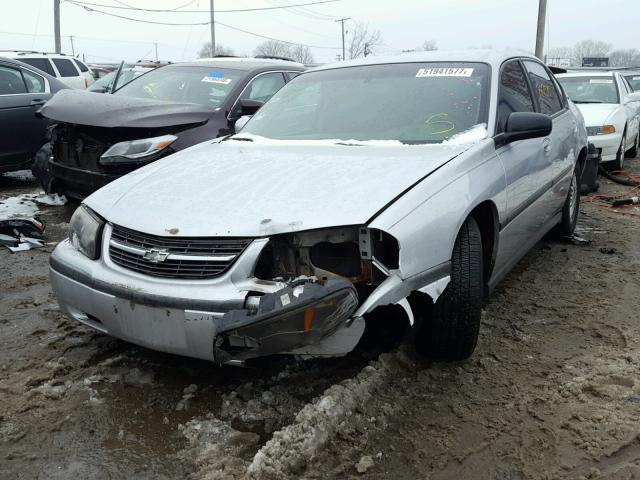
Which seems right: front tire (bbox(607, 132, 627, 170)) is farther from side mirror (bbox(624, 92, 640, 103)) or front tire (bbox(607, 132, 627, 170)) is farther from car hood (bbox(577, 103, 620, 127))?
side mirror (bbox(624, 92, 640, 103))

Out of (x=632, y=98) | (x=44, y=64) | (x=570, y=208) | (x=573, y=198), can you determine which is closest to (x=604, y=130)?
(x=632, y=98)

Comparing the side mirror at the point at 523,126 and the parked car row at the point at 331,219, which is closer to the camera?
the parked car row at the point at 331,219

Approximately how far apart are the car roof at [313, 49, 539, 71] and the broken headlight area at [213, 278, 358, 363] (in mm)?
2178

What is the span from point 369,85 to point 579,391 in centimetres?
215

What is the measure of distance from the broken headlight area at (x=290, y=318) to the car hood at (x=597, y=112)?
751cm

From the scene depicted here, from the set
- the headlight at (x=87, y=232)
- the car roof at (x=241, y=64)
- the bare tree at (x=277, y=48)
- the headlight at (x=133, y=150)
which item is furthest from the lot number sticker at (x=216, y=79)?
the bare tree at (x=277, y=48)

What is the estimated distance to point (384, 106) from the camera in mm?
3684

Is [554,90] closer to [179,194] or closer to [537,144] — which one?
[537,144]

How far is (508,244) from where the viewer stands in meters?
3.52

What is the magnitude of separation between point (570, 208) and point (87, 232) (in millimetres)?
3921

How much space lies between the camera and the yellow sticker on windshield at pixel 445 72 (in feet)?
12.4

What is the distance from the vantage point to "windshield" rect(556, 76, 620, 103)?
986 centimetres

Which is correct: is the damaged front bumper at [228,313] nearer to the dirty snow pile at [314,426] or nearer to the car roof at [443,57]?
the dirty snow pile at [314,426]

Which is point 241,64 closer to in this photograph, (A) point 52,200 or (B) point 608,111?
(A) point 52,200
